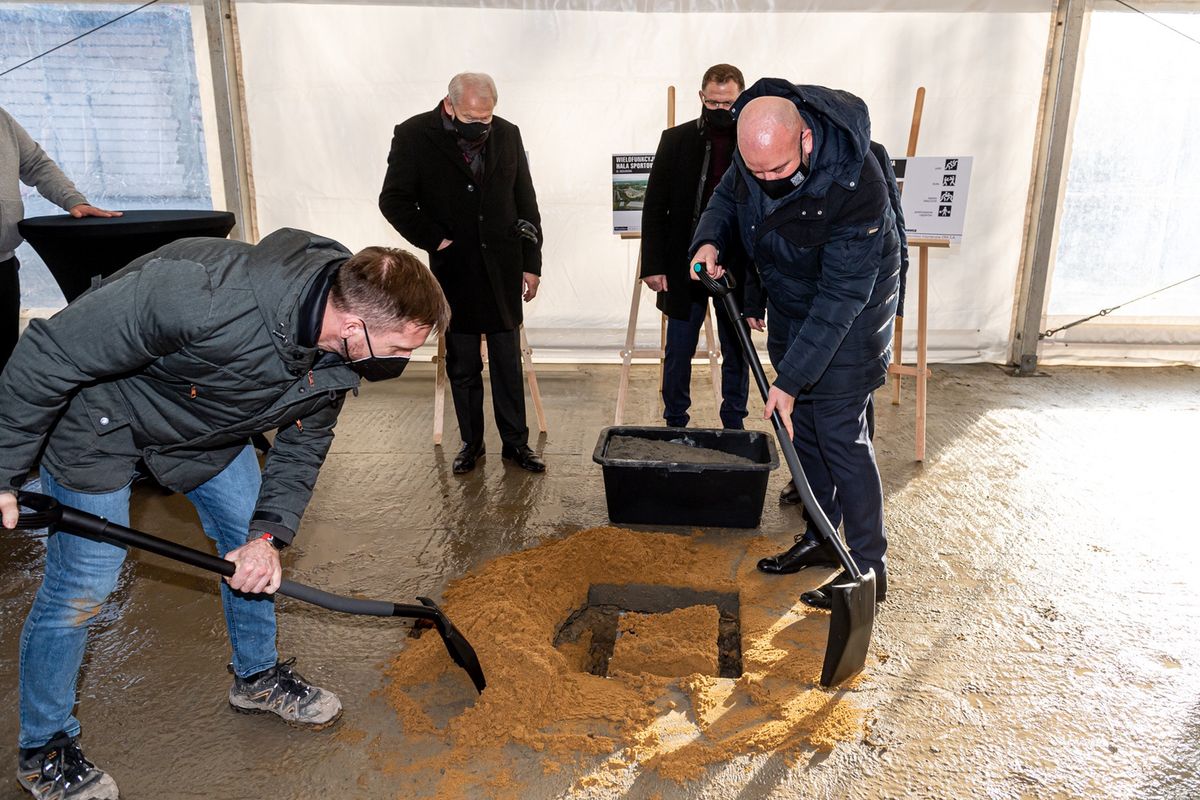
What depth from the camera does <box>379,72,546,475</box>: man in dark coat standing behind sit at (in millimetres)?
3482

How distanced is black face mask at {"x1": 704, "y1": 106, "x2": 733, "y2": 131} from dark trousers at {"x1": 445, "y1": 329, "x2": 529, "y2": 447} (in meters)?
1.21

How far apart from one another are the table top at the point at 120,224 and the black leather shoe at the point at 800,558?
8.08ft

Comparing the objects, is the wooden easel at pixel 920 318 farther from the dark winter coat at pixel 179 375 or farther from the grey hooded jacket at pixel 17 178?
the grey hooded jacket at pixel 17 178

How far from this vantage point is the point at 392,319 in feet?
5.25

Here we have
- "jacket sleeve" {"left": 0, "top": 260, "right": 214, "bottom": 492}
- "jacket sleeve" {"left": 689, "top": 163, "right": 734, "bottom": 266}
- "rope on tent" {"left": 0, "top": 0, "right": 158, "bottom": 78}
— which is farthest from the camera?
"rope on tent" {"left": 0, "top": 0, "right": 158, "bottom": 78}

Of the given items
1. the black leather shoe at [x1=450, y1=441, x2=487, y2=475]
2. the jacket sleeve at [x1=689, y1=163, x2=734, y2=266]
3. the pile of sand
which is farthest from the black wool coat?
the pile of sand

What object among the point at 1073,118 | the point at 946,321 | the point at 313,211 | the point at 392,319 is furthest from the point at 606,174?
the point at 392,319

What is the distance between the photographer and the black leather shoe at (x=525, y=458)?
12.6 feet

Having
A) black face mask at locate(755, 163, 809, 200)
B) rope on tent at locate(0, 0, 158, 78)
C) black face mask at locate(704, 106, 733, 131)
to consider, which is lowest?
black face mask at locate(755, 163, 809, 200)

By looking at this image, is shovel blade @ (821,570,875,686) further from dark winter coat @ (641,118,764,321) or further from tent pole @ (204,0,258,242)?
tent pole @ (204,0,258,242)

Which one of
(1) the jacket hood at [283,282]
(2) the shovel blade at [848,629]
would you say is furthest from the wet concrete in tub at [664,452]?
(1) the jacket hood at [283,282]

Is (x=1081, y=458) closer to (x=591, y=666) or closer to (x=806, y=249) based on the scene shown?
(x=806, y=249)

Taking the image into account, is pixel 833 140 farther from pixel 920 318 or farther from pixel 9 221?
pixel 9 221

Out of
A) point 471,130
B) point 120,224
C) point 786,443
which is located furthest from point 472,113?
point 786,443
